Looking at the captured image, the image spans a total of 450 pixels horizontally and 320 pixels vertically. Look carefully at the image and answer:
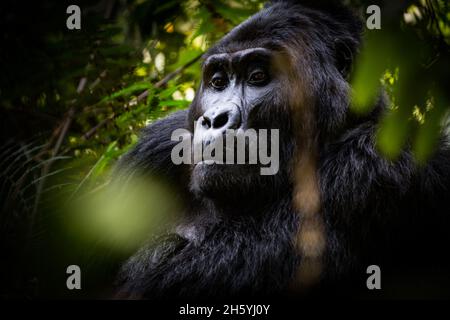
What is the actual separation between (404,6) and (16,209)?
272 centimetres

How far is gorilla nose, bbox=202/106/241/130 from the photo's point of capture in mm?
2420

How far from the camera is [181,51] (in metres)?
4.34

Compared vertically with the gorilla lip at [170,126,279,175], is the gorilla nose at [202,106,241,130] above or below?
above

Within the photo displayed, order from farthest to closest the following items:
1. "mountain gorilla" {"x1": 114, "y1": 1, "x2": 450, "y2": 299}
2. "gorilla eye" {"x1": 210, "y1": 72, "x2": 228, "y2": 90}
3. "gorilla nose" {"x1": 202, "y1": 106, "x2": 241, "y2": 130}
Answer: "gorilla eye" {"x1": 210, "y1": 72, "x2": 228, "y2": 90}
"gorilla nose" {"x1": 202, "y1": 106, "x2": 241, "y2": 130}
"mountain gorilla" {"x1": 114, "y1": 1, "x2": 450, "y2": 299}

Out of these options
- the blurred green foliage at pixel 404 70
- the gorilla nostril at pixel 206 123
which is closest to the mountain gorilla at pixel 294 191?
the gorilla nostril at pixel 206 123

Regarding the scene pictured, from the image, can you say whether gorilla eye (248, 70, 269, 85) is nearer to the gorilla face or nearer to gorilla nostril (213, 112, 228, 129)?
the gorilla face

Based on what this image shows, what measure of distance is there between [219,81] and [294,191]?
73 cm

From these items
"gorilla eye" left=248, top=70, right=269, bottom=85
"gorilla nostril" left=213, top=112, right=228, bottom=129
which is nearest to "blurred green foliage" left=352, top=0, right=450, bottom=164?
"gorilla nostril" left=213, top=112, right=228, bottom=129

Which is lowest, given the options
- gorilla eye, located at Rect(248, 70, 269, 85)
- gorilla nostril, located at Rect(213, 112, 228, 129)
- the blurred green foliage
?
the blurred green foliage

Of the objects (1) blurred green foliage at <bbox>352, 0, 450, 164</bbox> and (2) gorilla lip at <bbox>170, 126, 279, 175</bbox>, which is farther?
(2) gorilla lip at <bbox>170, 126, 279, 175</bbox>

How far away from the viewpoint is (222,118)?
2.44 meters

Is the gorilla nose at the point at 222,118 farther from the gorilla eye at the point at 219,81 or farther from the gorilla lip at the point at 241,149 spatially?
the gorilla eye at the point at 219,81
